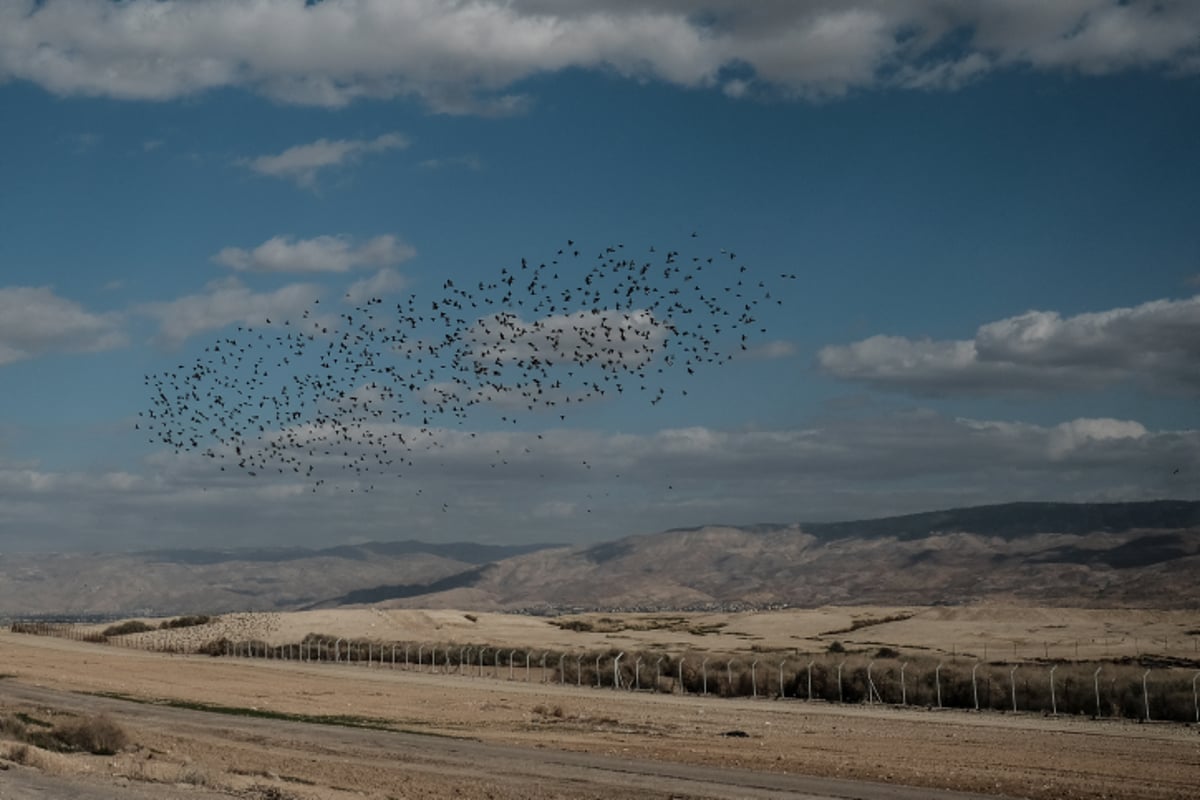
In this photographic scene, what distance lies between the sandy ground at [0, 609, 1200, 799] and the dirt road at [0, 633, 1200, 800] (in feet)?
0.31

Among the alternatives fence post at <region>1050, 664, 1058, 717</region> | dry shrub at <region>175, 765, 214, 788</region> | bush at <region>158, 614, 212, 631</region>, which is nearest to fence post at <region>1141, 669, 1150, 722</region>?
fence post at <region>1050, 664, 1058, 717</region>

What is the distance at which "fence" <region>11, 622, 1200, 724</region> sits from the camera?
50.8 m

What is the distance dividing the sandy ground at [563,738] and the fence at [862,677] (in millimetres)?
1954

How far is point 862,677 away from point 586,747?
24.2 meters

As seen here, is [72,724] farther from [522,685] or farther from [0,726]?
[522,685]

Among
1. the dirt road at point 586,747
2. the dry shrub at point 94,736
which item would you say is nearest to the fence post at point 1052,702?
the dirt road at point 586,747

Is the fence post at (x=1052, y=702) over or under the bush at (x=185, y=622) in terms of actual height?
under

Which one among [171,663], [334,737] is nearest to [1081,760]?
[334,737]

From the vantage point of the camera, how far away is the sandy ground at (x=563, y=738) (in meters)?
30.6

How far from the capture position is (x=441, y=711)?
5519 centimetres

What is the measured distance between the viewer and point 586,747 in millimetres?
39219

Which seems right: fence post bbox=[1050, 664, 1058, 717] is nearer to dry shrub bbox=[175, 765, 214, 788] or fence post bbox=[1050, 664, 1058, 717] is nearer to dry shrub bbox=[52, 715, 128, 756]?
dry shrub bbox=[52, 715, 128, 756]

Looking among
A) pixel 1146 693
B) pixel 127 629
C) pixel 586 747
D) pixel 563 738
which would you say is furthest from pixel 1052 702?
pixel 127 629

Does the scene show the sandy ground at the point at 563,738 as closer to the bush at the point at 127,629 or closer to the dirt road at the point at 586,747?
the dirt road at the point at 586,747
